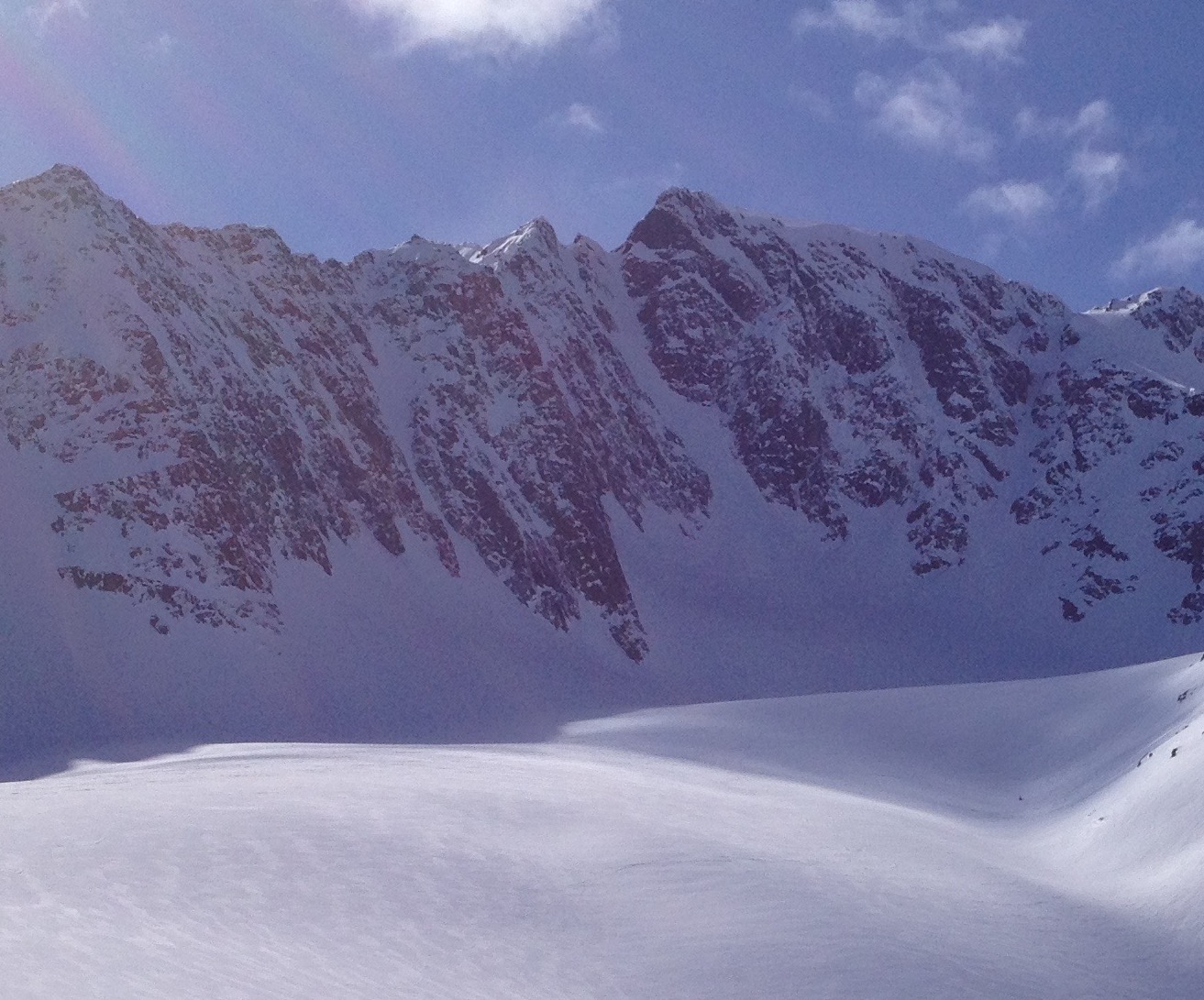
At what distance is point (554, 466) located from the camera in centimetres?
8869

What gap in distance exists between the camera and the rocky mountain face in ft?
181

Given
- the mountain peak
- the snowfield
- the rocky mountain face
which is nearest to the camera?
the snowfield

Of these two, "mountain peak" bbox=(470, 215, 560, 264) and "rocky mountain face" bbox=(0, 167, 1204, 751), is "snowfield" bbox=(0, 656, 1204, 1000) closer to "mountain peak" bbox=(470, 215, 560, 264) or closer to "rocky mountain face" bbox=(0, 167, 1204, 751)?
"rocky mountain face" bbox=(0, 167, 1204, 751)

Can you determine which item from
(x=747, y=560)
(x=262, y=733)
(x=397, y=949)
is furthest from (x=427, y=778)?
(x=747, y=560)

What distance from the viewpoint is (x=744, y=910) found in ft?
41.7

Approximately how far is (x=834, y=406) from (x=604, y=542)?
131ft

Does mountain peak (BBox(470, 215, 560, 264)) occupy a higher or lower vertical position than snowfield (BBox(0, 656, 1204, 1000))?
higher

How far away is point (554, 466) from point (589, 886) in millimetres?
75696

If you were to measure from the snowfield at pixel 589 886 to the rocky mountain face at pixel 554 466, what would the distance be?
1287 inches

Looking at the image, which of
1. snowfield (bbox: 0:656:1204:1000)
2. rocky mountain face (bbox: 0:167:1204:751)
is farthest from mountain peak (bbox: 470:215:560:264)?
snowfield (bbox: 0:656:1204:1000)

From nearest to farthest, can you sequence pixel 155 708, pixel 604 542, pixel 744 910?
pixel 744 910
pixel 155 708
pixel 604 542

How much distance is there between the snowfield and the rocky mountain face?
3268 cm

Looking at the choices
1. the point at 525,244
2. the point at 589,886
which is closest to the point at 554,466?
the point at 525,244

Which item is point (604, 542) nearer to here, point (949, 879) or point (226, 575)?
point (226, 575)
